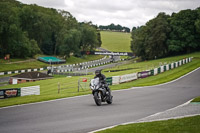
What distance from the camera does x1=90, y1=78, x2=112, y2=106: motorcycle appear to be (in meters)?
15.5

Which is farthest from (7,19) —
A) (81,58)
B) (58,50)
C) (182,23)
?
(182,23)

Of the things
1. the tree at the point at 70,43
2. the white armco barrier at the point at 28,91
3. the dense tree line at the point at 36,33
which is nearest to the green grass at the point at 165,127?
the white armco barrier at the point at 28,91

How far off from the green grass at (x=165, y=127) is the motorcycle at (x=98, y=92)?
18.9 feet

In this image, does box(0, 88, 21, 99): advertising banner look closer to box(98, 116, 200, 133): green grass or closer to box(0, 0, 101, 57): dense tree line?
box(98, 116, 200, 133): green grass

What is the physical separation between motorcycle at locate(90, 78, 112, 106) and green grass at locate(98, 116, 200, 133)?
5756 mm

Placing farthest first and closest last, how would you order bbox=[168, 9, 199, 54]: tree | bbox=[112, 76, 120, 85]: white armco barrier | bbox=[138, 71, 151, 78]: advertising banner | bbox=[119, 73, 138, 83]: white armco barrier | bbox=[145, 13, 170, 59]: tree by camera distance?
bbox=[168, 9, 199, 54]: tree, bbox=[145, 13, 170, 59]: tree, bbox=[138, 71, 151, 78]: advertising banner, bbox=[119, 73, 138, 83]: white armco barrier, bbox=[112, 76, 120, 85]: white armco barrier

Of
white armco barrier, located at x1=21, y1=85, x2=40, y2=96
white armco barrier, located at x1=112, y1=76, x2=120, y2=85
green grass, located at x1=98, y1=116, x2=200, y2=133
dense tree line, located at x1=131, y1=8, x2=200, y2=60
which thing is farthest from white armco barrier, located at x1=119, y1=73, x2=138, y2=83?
dense tree line, located at x1=131, y1=8, x2=200, y2=60

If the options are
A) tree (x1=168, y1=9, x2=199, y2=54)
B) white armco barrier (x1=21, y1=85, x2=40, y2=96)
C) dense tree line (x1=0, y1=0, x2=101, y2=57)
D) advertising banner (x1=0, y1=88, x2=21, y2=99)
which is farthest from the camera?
tree (x1=168, y1=9, x2=199, y2=54)

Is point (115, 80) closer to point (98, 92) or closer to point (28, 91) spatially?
point (28, 91)

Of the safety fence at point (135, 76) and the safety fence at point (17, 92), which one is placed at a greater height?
the safety fence at point (135, 76)

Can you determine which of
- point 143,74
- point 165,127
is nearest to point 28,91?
point 143,74

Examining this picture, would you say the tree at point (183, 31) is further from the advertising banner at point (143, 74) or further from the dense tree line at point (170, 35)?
the advertising banner at point (143, 74)

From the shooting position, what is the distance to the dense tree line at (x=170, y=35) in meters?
88.6

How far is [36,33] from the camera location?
105250 millimetres
